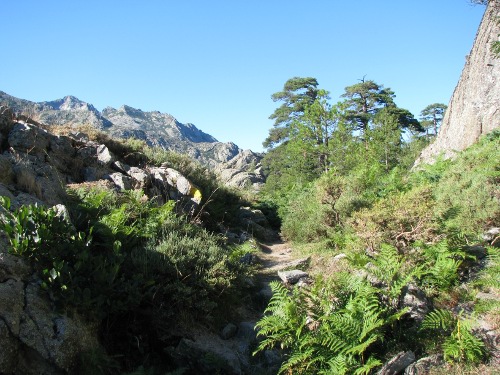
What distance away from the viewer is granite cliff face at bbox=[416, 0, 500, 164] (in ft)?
43.7

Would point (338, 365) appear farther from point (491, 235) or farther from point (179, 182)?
point (179, 182)

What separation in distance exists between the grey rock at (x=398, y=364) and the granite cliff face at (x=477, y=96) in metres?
11.5

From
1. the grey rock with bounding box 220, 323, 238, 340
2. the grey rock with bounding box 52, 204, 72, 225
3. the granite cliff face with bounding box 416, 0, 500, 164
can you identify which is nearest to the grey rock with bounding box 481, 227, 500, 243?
the grey rock with bounding box 220, 323, 238, 340

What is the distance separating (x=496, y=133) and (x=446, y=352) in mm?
11161

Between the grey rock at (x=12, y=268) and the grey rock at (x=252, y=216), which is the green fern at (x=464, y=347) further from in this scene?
the grey rock at (x=252, y=216)

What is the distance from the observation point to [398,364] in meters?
3.31

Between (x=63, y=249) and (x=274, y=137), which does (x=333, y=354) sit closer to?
(x=63, y=249)

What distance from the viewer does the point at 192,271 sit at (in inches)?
203

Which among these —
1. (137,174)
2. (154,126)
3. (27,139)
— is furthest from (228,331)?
(154,126)

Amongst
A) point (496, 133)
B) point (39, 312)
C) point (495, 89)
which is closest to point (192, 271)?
point (39, 312)

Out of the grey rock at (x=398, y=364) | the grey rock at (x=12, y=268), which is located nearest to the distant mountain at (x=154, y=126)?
the grey rock at (x=12, y=268)

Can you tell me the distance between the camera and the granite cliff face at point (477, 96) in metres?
13.3

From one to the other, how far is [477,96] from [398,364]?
14125mm

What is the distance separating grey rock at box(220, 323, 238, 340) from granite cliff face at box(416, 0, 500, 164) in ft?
37.8
